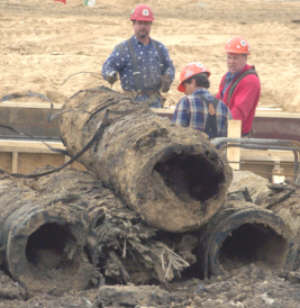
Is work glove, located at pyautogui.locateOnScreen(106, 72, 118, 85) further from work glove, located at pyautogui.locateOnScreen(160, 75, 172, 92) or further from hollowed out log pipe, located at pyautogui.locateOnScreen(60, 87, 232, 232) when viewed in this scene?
hollowed out log pipe, located at pyautogui.locateOnScreen(60, 87, 232, 232)

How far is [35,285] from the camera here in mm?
4770

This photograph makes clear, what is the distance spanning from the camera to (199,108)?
6.95 meters

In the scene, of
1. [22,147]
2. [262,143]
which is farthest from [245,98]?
[22,147]

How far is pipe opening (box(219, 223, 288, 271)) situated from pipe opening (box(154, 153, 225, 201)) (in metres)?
0.44

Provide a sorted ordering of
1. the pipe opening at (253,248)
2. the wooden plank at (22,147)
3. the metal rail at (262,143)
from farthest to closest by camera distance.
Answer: the wooden plank at (22,147), the metal rail at (262,143), the pipe opening at (253,248)

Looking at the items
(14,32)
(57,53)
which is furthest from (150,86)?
(14,32)

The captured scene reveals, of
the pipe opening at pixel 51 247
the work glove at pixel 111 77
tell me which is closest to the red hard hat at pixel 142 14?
the work glove at pixel 111 77

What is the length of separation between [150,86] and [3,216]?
16.8 feet

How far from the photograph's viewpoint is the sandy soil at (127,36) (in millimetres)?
15805

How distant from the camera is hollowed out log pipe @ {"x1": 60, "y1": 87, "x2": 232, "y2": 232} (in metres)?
4.87

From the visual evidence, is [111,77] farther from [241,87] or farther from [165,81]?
[241,87]

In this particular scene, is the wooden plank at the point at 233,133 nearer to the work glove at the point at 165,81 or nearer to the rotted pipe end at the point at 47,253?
the rotted pipe end at the point at 47,253

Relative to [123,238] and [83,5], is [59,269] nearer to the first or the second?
[123,238]

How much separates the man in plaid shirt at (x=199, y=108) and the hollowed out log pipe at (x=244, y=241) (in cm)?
170
